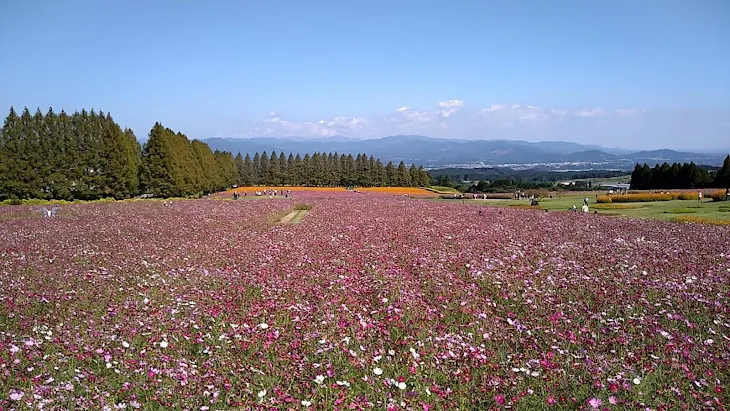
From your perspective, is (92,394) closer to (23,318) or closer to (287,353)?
(287,353)

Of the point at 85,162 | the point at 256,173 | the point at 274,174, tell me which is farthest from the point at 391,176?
the point at 85,162

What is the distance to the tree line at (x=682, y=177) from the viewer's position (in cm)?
7606

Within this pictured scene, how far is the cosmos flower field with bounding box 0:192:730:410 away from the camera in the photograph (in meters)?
A: 6.44

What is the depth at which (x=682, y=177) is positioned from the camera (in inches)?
3263

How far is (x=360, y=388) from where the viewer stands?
6.57 metres

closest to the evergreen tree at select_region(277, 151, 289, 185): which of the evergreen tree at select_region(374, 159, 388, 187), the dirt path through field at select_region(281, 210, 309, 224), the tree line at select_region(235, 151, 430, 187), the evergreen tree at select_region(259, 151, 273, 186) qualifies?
the tree line at select_region(235, 151, 430, 187)

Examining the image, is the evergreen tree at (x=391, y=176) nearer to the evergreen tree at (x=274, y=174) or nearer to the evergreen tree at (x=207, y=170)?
the evergreen tree at (x=274, y=174)

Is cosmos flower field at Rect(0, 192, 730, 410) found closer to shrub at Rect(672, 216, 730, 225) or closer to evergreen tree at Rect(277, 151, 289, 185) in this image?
shrub at Rect(672, 216, 730, 225)

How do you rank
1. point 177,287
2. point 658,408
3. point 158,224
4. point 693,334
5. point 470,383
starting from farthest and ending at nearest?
point 158,224 < point 177,287 < point 693,334 < point 470,383 < point 658,408

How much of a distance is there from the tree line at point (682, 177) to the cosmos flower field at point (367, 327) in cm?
7391

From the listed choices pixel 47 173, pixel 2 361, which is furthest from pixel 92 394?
pixel 47 173

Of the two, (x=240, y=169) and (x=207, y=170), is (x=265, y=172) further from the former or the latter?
(x=207, y=170)

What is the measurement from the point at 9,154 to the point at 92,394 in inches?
2337

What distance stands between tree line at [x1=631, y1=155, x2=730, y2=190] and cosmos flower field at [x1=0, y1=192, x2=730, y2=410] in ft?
242
